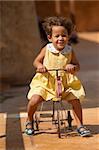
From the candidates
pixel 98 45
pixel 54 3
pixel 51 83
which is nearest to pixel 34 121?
pixel 51 83

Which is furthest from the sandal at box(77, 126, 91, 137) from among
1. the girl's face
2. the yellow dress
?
the girl's face

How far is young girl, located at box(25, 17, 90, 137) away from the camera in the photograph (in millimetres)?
5328

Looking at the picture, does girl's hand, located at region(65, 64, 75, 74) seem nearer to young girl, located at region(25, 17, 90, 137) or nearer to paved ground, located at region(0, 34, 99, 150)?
young girl, located at region(25, 17, 90, 137)

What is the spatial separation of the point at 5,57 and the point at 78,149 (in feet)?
16.0

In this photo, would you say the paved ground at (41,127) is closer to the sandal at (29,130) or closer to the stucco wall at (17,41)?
the sandal at (29,130)

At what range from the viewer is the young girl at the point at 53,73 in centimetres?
533

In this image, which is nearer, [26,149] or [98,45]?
[26,149]

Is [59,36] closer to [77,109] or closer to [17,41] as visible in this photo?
[77,109]

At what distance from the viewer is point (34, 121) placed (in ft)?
19.1

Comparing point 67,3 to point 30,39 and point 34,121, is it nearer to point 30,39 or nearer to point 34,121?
point 30,39

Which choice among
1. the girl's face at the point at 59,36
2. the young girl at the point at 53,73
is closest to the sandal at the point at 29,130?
the young girl at the point at 53,73

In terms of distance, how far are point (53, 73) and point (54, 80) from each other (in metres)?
0.08

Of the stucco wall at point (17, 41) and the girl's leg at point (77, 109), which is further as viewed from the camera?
the stucco wall at point (17, 41)

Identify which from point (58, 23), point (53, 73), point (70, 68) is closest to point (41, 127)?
point (53, 73)
